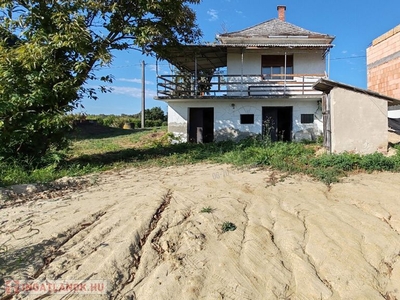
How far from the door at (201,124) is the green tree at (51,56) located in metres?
5.64

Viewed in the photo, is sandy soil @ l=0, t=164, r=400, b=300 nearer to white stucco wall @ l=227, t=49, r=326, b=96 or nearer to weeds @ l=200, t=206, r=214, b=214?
weeds @ l=200, t=206, r=214, b=214

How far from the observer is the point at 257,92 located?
14133 mm

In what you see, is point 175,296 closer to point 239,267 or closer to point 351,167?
point 239,267

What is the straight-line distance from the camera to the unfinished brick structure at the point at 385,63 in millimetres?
10500

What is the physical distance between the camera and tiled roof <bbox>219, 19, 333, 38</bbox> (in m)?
14.5

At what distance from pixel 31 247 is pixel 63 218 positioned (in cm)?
93

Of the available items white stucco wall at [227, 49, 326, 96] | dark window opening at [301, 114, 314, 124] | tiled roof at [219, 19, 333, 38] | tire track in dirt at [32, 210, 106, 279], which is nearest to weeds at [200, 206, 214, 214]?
tire track in dirt at [32, 210, 106, 279]

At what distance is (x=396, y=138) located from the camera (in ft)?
33.1

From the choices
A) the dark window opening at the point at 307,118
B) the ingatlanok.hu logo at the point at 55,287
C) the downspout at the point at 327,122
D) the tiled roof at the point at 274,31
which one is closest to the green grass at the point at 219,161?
the downspout at the point at 327,122

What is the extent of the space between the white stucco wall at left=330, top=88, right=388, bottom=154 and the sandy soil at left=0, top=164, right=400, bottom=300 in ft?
9.47

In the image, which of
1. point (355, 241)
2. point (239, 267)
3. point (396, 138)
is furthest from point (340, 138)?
point (239, 267)

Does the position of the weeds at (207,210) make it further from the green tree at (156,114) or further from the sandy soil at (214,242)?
the green tree at (156,114)

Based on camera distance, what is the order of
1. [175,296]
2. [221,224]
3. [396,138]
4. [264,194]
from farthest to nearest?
[396,138]
[264,194]
[221,224]
[175,296]

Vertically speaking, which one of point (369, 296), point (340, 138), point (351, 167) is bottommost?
point (369, 296)
